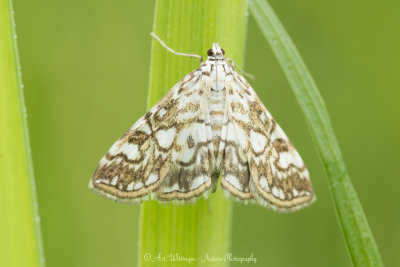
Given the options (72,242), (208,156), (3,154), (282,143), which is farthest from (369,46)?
(3,154)

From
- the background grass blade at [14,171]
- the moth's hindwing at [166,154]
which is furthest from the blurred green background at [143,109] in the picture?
the background grass blade at [14,171]

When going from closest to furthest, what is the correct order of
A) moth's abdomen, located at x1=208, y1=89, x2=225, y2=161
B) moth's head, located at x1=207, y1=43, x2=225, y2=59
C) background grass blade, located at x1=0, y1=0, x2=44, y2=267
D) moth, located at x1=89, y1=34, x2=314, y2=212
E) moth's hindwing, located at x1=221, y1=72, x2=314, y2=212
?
background grass blade, located at x1=0, y1=0, x2=44, y2=267 → moth's head, located at x1=207, y1=43, x2=225, y2=59 → moth, located at x1=89, y1=34, x2=314, y2=212 → moth's hindwing, located at x1=221, y1=72, x2=314, y2=212 → moth's abdomen, located at x1=208, y1=89, x2=225, y2=161

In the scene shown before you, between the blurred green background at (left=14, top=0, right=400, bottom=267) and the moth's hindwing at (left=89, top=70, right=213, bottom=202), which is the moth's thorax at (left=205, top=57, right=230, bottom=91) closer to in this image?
the moth's hindwing at (left=89, top=70, right=213, bottom=202)

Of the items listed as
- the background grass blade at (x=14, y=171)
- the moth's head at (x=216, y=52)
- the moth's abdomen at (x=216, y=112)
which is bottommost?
the background grass blade at (x=14, y=171)

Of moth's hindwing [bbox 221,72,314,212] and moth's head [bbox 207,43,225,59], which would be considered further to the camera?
moth's hindwing [bbox 221,72,314,212]

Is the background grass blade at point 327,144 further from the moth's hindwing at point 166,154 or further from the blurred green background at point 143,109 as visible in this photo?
the blurred green background at point 143,109

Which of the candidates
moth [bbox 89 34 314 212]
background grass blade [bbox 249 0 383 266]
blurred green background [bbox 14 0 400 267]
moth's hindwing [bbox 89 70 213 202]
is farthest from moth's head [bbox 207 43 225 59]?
blurred green background [bbox 14 0 400 267]

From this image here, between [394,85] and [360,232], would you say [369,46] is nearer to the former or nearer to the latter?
[394,85]
